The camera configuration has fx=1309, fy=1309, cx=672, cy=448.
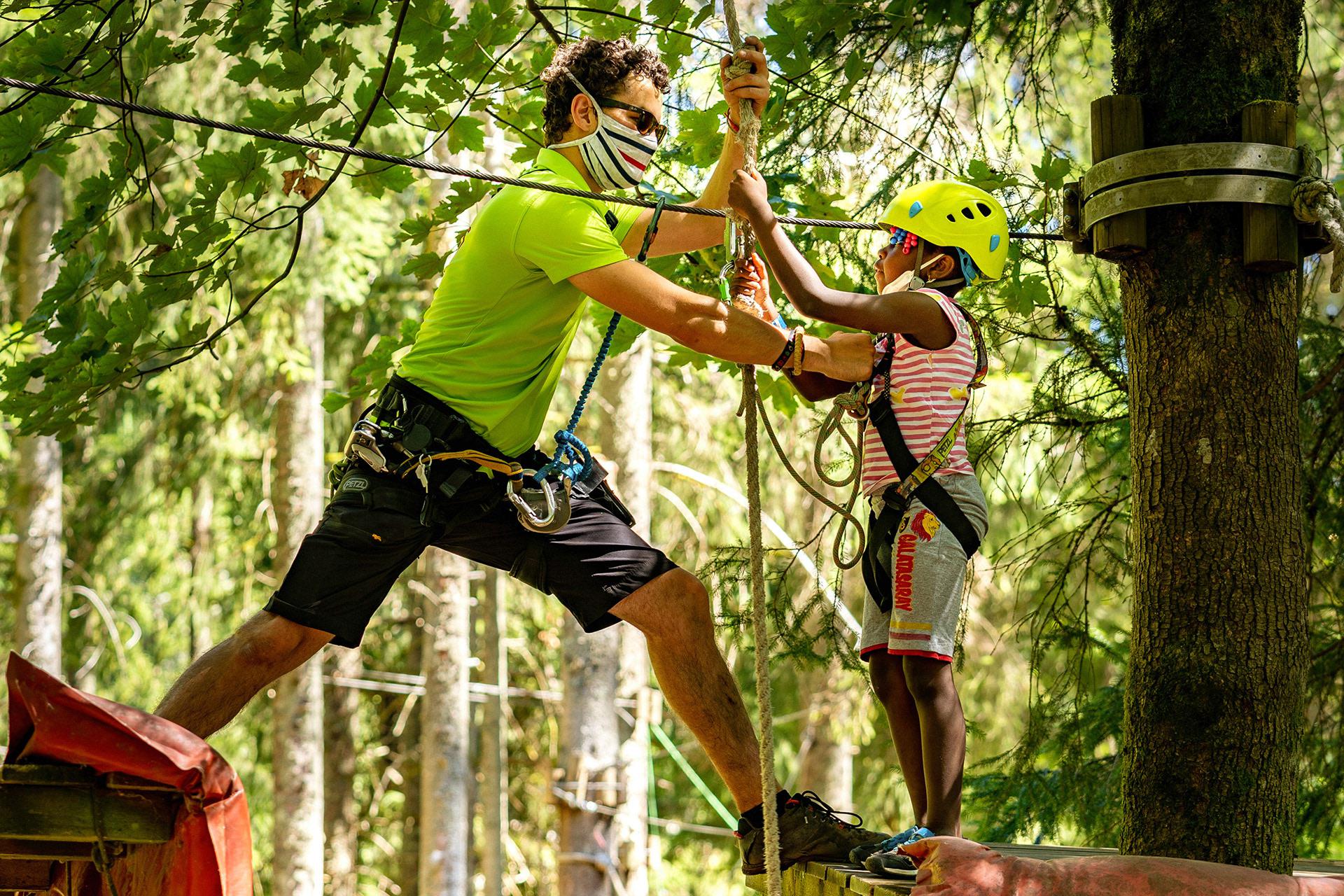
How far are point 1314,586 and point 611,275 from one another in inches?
160

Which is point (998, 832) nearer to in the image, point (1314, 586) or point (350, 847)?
point (1314, 586)

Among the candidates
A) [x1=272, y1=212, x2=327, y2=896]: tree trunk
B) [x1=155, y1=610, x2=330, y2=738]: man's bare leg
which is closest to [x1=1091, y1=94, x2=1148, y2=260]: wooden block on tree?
[x1=155, y1=610, x2=330, y2=738]: man's bare leg

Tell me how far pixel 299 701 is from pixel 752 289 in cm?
926

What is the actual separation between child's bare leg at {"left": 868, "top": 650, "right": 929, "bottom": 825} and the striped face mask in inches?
63.9

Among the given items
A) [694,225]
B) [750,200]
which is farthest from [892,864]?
[694,225]

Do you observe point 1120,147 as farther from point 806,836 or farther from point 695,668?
point 806,836

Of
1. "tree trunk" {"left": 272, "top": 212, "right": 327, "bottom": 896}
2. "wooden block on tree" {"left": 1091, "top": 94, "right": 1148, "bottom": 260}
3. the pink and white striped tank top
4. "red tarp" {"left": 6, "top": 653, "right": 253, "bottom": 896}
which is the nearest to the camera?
"red tarp" {"left": 6, "top": 653, "right": 253, "bottom": 896}

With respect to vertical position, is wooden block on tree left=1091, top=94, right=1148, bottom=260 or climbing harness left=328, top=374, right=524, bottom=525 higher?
wooden block on tree left=1091, top=94, right=1148, bottom=260

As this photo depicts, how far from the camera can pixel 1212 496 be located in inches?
122

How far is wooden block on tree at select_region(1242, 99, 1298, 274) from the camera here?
313 cm

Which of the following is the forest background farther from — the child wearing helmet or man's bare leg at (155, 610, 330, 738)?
man's bare leg at (155, 610, 330, 738)

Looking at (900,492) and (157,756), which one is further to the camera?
(900,492)

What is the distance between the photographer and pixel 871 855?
327 centimetres

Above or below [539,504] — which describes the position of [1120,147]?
above
